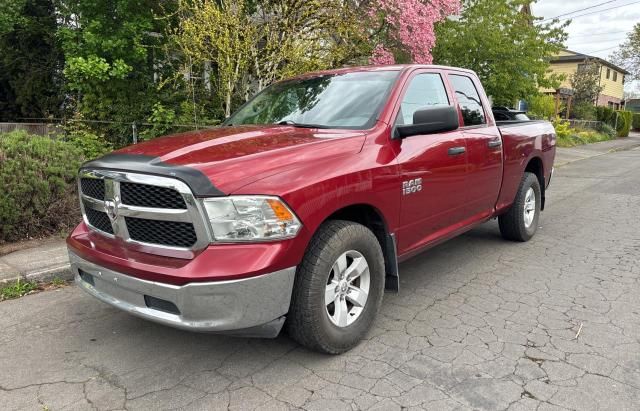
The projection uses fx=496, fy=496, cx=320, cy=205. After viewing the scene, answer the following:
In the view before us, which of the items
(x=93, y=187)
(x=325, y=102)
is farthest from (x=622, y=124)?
(x=93, y=187)

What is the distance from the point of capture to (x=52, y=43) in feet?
32.4

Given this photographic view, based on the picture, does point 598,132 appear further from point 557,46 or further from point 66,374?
point 66,374

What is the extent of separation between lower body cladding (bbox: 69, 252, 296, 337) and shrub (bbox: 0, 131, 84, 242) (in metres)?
3.02

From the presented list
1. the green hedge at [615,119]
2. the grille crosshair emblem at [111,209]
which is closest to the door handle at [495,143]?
the grille crosshair emblem at [111,209]

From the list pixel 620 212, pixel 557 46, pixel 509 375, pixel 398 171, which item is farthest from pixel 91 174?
pixel 557 46

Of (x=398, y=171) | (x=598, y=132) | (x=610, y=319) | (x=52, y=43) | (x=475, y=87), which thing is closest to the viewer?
(x=398, y=171)

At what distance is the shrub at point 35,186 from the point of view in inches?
202

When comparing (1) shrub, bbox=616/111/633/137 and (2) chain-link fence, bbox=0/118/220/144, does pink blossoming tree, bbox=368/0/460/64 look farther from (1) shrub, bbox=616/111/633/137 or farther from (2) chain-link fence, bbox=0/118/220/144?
(1) shrub, bbox=616/111/633/137

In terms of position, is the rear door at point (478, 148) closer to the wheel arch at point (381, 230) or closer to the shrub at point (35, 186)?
the wheel arch at point (381, 230)

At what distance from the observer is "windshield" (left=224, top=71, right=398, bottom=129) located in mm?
3709

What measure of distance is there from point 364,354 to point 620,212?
6418mm

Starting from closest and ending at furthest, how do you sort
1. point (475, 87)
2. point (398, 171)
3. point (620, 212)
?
point (398, 171), point (475, 87), point (620, 212)

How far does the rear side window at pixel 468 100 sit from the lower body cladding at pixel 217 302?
2.70 m

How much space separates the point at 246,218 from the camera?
8.61ft
